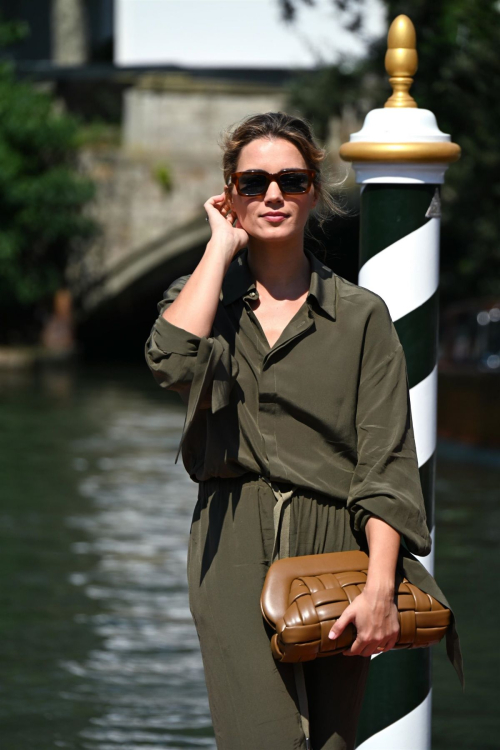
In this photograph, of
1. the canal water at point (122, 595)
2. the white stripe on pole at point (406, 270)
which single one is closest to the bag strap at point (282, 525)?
the white stripe on pole at point (406, 270)

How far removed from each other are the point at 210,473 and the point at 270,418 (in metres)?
0.15

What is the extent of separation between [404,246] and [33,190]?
58.4ft

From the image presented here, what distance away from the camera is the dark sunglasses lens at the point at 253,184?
2330 millimetres

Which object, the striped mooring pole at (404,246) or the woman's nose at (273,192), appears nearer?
the woman's nose at (273,192)

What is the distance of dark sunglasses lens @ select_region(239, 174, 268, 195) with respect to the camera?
2330mm

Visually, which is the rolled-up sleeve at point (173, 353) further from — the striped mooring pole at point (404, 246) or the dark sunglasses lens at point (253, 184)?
the striped mooring pole at point (404, 246)

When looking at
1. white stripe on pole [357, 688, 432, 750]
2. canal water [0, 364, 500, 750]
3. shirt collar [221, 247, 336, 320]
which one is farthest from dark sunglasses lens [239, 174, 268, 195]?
canal water [0, 364, 500, 750]

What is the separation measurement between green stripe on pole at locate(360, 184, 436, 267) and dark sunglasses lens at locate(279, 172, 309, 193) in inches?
26.5

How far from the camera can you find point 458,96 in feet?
36.7

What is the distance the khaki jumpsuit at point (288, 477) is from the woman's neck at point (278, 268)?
56 mm

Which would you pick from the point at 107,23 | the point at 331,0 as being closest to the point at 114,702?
the point at 331,0

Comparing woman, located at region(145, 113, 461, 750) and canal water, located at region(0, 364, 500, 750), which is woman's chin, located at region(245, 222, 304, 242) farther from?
canal water, located at region(0, 364, 500, 750)

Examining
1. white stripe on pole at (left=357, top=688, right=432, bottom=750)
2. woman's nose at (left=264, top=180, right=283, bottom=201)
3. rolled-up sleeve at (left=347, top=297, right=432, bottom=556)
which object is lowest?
white stripe on pole at (left=357, top=688, right=432, bottom=750)

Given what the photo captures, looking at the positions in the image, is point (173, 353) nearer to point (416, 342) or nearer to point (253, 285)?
point (253, 285)
